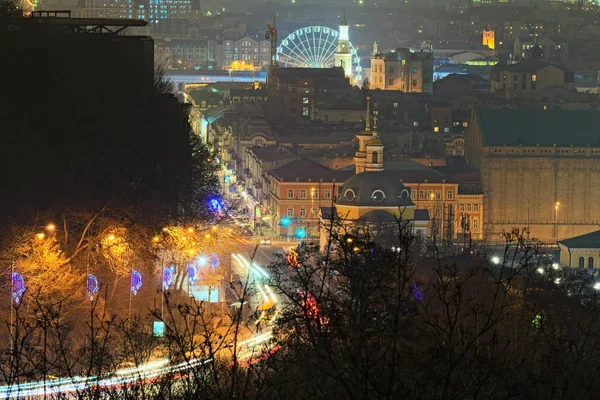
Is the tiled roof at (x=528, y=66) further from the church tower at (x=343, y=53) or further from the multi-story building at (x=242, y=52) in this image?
the multi-story building at (x=242, y=52)

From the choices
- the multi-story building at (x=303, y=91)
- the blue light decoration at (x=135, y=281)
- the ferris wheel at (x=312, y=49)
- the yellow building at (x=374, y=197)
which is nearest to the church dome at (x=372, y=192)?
the yellow building at (x=374, y=197)

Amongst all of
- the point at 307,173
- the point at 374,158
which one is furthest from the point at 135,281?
the point at 307,173

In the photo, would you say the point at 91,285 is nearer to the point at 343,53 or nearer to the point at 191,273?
the point at 191,273

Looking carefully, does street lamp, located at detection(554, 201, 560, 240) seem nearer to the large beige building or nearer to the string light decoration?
the large beige building

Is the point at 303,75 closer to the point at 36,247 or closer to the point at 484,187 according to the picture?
the point at 484,187

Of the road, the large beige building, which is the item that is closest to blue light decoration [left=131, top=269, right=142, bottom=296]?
the road

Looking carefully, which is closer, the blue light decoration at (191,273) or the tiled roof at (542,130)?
the blue light decoration at (191,273)
